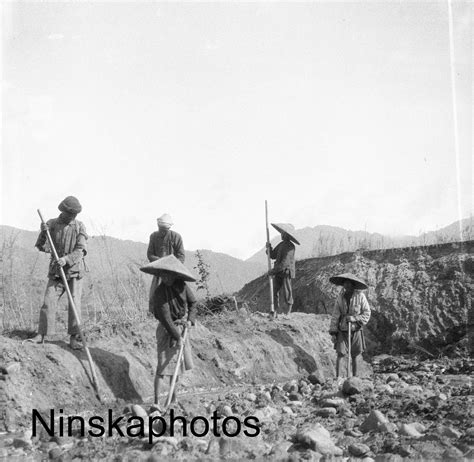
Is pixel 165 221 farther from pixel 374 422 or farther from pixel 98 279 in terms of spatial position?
pixel 98 279

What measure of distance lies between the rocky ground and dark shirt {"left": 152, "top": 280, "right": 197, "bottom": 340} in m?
0.78

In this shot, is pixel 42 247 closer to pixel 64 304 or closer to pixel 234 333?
pixel 234 333

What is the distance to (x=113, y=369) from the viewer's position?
805 centimetres

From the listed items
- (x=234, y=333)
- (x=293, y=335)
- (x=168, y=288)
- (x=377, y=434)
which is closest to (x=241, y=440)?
(x=377, y=434)

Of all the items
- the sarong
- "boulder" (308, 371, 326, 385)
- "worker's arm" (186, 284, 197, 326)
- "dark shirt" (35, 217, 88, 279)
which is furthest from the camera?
"boulder" (308, 371, 326, 385)

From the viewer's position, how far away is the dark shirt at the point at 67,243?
7.79m

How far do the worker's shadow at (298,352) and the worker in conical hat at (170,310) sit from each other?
14.4ft

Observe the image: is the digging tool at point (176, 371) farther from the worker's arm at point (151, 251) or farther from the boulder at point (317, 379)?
the boulder at point (317, 379)

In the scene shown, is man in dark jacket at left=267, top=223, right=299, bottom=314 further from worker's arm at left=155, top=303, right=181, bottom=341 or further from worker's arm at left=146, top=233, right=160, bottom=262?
worker's arm at left=155, top=303, right=181, bottom=341

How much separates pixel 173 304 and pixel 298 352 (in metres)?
4.76

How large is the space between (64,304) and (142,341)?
22.9ft

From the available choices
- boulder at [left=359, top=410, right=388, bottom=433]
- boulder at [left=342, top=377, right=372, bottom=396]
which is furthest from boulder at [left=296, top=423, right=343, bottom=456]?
boulder at [left=342, top=377, right=372, bottom=396]

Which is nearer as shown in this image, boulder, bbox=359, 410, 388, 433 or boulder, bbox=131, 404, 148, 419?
boulder, bbox=359, 410, 388, 433

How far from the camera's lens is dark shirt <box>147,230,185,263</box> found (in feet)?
27.8
